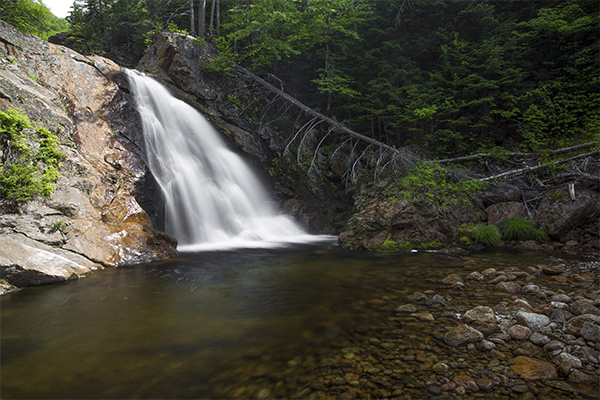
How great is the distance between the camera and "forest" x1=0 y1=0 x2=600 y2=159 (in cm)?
1103

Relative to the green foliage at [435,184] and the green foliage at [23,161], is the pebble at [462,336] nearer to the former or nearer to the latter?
the green foliage at [435,184]

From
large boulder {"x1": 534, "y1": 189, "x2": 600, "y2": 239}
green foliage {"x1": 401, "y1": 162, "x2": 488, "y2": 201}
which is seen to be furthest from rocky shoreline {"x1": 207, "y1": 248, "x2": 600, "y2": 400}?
green foliage {"x1": 401, "y1": 162, "x2": 488, "y2": 201}

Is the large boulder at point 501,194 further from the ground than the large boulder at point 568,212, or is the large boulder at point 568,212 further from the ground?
the large boulder at point 501,194

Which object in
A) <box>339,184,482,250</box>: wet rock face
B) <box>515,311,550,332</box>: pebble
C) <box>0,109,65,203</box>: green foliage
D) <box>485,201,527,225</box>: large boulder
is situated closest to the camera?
<box>515,311,550,332</box>: pebble

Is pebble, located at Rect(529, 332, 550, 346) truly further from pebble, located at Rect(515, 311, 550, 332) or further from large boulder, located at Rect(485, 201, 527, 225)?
large boulder, located at Rect(485, 201, 527, 225)

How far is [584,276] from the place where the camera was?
17.1ft

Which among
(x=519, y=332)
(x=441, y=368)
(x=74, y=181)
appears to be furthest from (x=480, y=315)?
(x=74, y=181)

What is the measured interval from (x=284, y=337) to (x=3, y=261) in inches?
206

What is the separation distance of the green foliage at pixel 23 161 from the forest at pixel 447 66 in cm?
810

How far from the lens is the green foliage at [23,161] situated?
6.04 m

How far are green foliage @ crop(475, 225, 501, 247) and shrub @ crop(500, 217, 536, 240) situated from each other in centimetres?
29

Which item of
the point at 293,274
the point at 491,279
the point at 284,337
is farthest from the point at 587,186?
the point at 284,337

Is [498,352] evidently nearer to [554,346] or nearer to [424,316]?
[554,346]

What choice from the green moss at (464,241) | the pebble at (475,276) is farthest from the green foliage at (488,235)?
the pebble at (475,276)
